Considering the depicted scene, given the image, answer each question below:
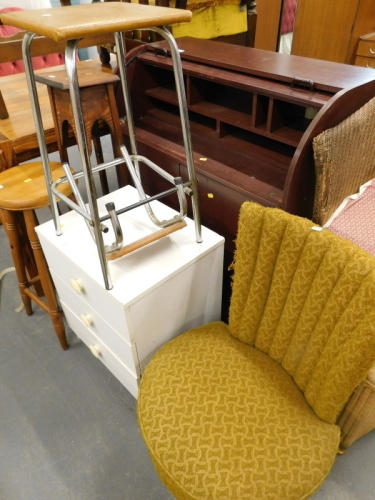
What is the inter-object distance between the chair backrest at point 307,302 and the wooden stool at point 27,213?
2.65 ft

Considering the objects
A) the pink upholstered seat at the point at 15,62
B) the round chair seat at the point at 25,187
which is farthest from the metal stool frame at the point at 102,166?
the pink upholstered seat at the point at 15,62

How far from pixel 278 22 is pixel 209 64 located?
90.9 inches

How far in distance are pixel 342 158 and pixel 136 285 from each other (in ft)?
2.56

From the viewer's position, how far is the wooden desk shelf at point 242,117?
3.76 feet

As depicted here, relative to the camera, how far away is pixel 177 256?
1223 millimetres

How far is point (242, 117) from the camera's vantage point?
1.44 metres

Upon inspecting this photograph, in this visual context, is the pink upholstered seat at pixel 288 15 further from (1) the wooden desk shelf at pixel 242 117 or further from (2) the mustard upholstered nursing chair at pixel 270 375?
(2) the mustard upholstered nursing chair at pixel 270 375

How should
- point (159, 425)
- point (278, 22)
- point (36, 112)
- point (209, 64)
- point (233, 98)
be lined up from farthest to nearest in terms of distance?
point (278, 22)
point (233, 98)
point (209, 64)
point (36, 112)
point (159, 425)

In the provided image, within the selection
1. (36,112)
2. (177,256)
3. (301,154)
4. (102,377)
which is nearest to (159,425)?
(177,256)

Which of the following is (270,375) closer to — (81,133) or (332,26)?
(81,133)

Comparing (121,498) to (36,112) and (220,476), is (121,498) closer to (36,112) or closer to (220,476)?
(220,476)

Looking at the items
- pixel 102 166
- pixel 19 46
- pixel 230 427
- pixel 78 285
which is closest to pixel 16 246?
pixel 78 285

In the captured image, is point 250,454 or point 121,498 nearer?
point 250,454

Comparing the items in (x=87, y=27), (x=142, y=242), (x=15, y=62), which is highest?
(x=87, y=27)
